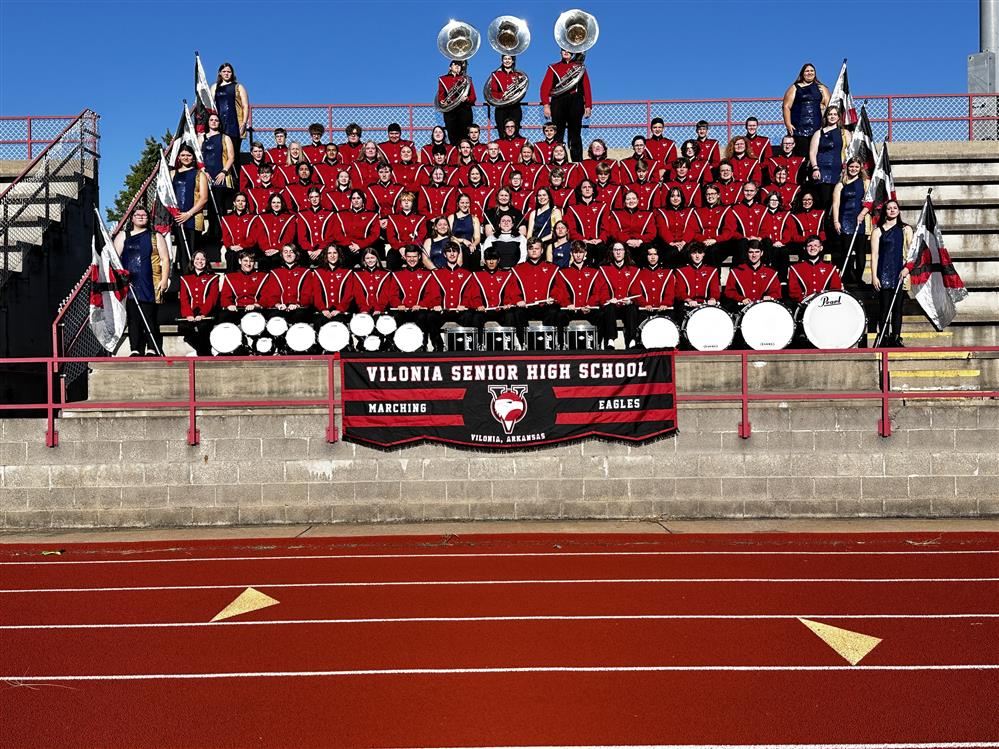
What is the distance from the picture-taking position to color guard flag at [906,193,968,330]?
37.4ft

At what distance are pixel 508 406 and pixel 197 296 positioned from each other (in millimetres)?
4586

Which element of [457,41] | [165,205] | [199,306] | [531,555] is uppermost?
[457,41]

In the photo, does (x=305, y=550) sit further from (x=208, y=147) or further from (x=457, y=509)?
(x=208, y=147)

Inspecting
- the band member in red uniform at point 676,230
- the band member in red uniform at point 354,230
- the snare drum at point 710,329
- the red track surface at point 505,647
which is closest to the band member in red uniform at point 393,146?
the band member in red uniform at point 354,230

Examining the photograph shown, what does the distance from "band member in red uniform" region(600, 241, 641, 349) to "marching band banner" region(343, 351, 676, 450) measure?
1.65 m

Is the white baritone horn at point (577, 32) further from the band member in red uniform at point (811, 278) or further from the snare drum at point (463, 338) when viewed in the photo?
the snare drum at point (463, 338)

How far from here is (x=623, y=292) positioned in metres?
11.5

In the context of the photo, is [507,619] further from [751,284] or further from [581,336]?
[751,284]

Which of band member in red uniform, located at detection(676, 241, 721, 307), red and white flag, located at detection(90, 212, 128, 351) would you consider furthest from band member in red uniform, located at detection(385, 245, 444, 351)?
red and white flag, located at detection(90, 212, 128, 351)

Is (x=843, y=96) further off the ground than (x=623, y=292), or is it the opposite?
(x=843, y=96)

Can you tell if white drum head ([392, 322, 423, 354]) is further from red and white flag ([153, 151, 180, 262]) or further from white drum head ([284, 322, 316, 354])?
red and white flag ([153, 151, 180, 262])

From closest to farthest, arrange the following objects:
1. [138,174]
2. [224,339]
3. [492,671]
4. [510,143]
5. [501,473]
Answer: [492,671], [501,473], [224,339], [510,143], [138,174]

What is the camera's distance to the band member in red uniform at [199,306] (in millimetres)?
11359

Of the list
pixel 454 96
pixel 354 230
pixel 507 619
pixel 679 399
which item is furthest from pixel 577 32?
pixel 507 619
